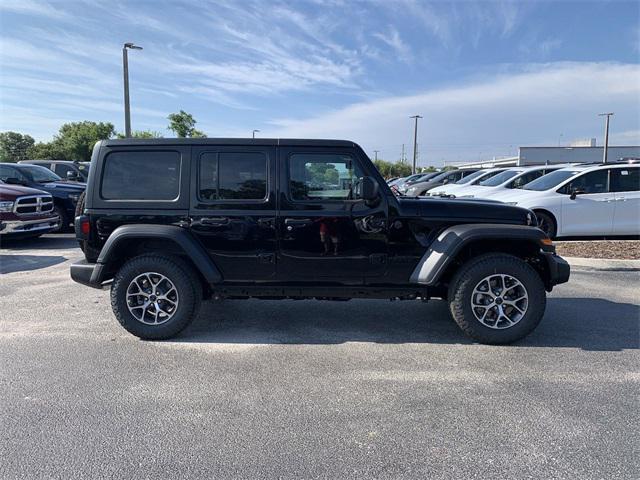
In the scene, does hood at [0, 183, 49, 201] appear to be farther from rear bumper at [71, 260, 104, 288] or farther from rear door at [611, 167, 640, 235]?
rear door at [611, 167, 640, 235]

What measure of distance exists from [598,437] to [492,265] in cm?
166

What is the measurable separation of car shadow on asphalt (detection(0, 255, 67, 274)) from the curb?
9056 mm

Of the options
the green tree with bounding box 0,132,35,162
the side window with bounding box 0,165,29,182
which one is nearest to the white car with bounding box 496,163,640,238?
the side window with bounding box 0,165,29,182

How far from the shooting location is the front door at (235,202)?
4.11m

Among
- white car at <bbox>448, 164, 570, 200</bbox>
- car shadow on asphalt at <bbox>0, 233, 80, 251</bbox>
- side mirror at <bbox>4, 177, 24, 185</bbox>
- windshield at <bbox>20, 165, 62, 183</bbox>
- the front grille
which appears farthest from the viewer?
windshield at <bbox>20, 165, 62, 183</bbox>

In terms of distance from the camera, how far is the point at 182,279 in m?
4.12

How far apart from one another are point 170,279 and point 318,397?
1897 mm

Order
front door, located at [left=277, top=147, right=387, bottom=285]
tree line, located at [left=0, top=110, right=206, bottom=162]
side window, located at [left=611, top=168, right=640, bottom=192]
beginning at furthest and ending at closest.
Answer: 1. tree line, located at [left=0, top=110, right=206, bottom=162]
2. side window, located at [left=611, top=168, right=640, bottom=192]
3. front door, located at [left=277, top=147, right=387, bottom=285]

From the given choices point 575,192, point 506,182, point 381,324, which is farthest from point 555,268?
point 506,182

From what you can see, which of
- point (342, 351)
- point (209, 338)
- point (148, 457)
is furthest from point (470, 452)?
point (209, 338)

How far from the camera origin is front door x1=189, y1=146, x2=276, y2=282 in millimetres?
4113

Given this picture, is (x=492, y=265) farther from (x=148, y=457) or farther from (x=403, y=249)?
(x=148, y=457)

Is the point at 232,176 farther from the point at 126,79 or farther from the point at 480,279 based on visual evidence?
the point at 126,79

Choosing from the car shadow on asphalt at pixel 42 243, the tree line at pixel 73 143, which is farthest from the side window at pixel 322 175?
the tree line at pixel 73 143
